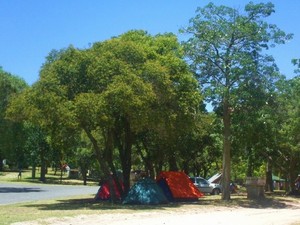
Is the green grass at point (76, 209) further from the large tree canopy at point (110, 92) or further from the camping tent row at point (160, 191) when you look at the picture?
the large tree canopy at point (110, 92)

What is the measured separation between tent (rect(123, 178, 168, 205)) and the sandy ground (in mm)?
2051

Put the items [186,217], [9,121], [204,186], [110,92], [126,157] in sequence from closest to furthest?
1. [186,217]
2. [110,92]
3. [126,157]
4. [9,121]
5. [204,186]

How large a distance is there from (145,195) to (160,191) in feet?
Answer: 3.75

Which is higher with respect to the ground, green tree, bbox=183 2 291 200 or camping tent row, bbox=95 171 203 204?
green tree, bbox=183 2 291 200

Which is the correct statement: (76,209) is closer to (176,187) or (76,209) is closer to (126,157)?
(126,157)

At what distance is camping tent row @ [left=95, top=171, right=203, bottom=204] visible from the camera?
26031 mm

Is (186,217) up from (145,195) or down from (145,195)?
down

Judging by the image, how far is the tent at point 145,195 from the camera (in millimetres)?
25859

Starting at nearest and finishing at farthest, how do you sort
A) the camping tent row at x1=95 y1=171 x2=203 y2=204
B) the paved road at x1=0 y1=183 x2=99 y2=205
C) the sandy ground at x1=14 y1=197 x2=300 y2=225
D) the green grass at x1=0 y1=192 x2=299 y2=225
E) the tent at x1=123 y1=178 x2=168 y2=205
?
the sandy ground at x1=14 y1=197 x2=300 y2=225
the green grass at x1=0 y1=192 x2=299 y2=225
the tent at x1=123 y1=178 x2=168 y2=205
the camping tent row at x1=95 y1=171 x2=203 y2=204
the paved road at x1=0 y1=183 x2=99 y2=205

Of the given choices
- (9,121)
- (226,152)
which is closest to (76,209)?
(226,152)

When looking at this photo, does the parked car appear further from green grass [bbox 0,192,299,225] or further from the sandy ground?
the sandy ground

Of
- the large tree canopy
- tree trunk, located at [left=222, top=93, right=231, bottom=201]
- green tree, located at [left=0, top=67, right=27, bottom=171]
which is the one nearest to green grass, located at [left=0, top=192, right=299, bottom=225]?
tree trunk, located at [left=222, top=93, right=231, bottom=201]

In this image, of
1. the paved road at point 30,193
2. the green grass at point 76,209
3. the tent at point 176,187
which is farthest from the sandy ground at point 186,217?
the paved road at point 30,193

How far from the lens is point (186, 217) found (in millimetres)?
20406
